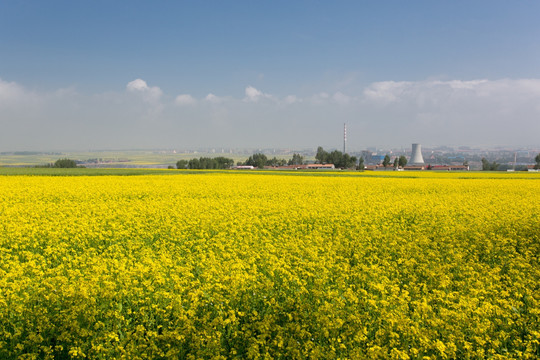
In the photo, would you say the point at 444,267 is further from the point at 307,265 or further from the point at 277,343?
the point at 277,343

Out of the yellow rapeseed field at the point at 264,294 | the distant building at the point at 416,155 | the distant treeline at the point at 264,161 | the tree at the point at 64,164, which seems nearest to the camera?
the yellow rapeseed field at the point at 264,294

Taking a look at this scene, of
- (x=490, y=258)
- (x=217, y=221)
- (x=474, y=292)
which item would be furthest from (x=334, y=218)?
(x=474, y=292)

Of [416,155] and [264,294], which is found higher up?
[416,155]

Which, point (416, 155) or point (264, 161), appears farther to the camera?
point (416, 155)

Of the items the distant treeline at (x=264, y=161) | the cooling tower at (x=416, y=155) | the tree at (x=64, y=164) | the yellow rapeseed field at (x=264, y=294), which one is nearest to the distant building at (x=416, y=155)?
the cooling tower at (x=416, y=155)

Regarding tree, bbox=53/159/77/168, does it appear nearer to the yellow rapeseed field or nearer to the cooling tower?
the yellow rapeseed field

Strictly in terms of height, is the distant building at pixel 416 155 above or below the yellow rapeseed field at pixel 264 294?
above

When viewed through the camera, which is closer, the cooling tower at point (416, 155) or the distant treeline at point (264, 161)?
the distant treeline at point (264, 161)

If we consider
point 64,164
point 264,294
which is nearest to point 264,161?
point 64,164

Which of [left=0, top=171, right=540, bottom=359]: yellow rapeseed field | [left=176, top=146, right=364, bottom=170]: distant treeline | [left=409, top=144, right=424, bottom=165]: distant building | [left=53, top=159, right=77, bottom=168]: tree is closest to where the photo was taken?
[left=0, top=171, right=540, bottom=359]: yellow rapeseed field

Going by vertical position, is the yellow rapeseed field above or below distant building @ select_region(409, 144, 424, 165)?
below

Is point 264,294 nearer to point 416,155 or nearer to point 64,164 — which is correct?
point 64,164

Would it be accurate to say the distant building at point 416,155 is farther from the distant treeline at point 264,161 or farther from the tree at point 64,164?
the tree at point 64,164

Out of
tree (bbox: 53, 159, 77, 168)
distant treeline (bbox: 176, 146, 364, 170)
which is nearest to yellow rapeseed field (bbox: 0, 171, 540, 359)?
tree (bbox: 53, 159, 77, 168)
